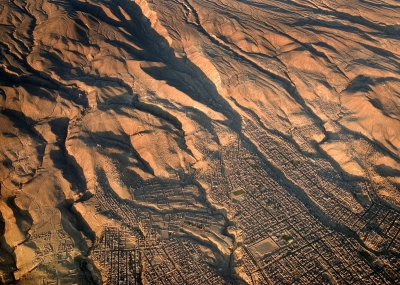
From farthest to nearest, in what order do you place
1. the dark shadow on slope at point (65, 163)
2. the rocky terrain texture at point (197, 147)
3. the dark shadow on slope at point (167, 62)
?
the dark shadow on slope at point (167, 62)
the dark shadow on slope at point (65, 163)
the rocky terrain texture at point (197, 147)

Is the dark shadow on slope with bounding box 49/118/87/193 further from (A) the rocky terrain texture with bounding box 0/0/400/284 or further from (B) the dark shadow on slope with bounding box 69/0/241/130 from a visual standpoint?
Result: (B) the dark shadow on slope with bounding box 69/0/241/130

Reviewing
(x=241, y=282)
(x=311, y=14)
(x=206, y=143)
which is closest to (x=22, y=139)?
(x=206, y=143)

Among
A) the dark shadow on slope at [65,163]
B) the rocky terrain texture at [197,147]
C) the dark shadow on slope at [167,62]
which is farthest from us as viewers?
the dark shadow on slope at [167,62]

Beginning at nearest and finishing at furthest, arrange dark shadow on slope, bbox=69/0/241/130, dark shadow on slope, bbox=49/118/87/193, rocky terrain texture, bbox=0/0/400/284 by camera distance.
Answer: rocky terrain texture, bbox=0/0/400/284
dark shadow on slope, bbox=49/118/87/193
dark shadow on slope, bbox=69/0/241/130

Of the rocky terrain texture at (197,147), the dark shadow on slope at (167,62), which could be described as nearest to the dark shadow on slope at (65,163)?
the rocky terrain texture at (197,147)

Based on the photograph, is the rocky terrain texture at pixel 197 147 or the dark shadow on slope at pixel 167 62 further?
the dark shadow on slope at pixel 167 62

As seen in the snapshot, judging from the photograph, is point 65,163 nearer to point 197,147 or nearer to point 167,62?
point 197,147

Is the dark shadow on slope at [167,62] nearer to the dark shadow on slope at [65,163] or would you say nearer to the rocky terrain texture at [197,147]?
the rocky terrain texture at [197,147]

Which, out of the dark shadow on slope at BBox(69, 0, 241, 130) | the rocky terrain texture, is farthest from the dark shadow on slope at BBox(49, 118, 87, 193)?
the dark shadow on slope at BBox(69, 0, 241, 130)

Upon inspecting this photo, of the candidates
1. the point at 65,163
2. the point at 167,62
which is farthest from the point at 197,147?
the point at 167,62
